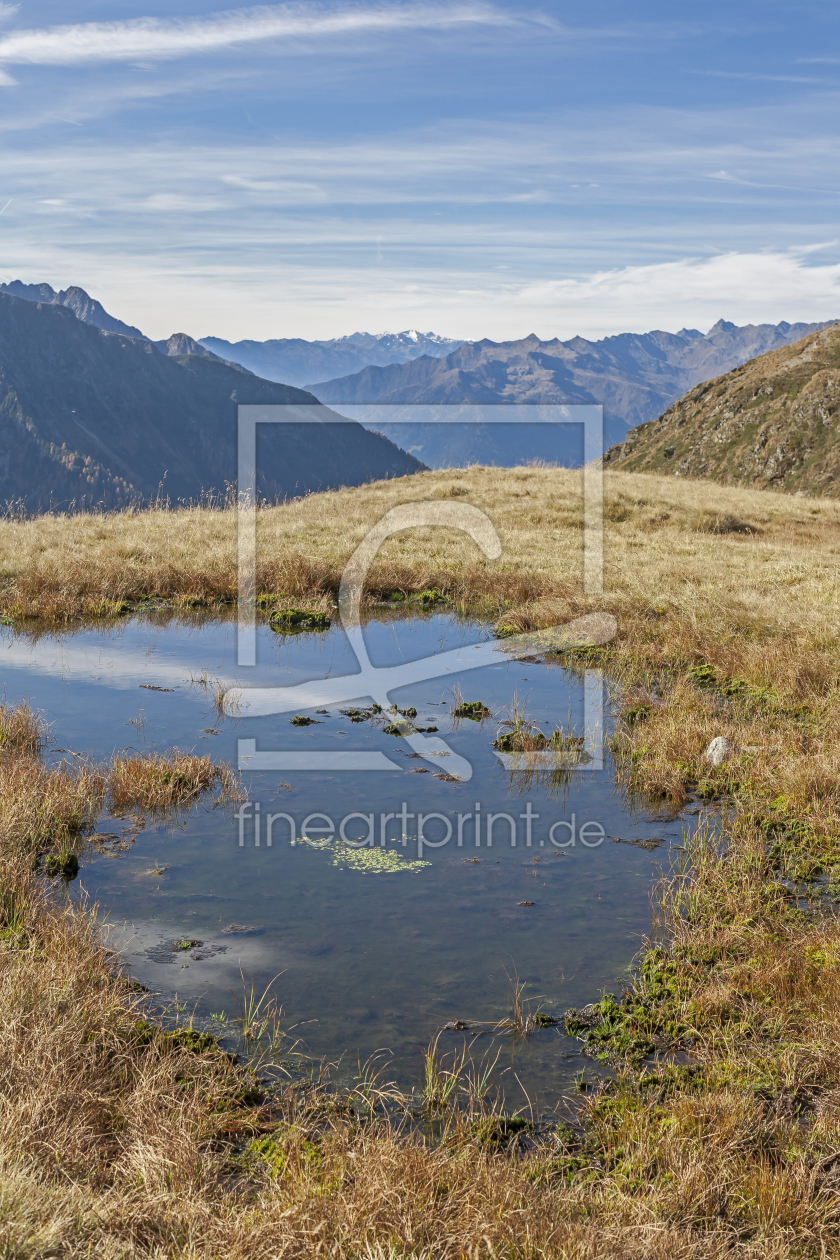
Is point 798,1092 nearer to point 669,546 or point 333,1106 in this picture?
point 333,1106

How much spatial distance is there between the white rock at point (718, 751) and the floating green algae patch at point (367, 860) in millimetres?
4317

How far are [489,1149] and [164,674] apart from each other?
1192 cm

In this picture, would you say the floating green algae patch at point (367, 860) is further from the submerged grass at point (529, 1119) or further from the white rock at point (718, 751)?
the white rock at point (718, 751)

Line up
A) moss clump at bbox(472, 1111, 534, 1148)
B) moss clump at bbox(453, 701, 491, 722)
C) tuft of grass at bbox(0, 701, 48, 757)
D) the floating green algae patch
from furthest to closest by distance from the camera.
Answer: moss clump at bbox(453, 701, 491, 722) < tuft of grass at bbox(0, 701, 48, 757) < the floating green algae patch < moss clump at bbox(472, 1111, 534, 1148)

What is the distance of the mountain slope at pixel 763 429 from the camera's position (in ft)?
327

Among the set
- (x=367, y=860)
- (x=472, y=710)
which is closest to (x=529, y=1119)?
(x=367, y=860)

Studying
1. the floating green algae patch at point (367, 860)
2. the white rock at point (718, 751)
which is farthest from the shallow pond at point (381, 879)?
the white rock at point (718, 751)

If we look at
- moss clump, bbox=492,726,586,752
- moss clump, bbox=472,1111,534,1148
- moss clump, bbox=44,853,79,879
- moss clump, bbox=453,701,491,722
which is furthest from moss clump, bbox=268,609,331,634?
moss clump, bbox=472,1111,534,1148

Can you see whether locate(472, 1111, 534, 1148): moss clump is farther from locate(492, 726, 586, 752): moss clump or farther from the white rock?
locate(492, 726, 586, 752): moss clump

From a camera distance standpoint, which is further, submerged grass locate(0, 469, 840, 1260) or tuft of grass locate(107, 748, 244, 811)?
tuft of grass locate(107, 748, 244, 811)

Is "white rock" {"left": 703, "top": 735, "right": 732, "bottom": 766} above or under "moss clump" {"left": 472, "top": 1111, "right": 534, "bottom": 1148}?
above

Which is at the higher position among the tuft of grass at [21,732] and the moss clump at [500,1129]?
the tuft of grass at [21,732]

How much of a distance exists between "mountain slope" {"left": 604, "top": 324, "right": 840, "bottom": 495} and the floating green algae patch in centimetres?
9113

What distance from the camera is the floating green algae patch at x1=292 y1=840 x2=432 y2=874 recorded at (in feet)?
29.8
